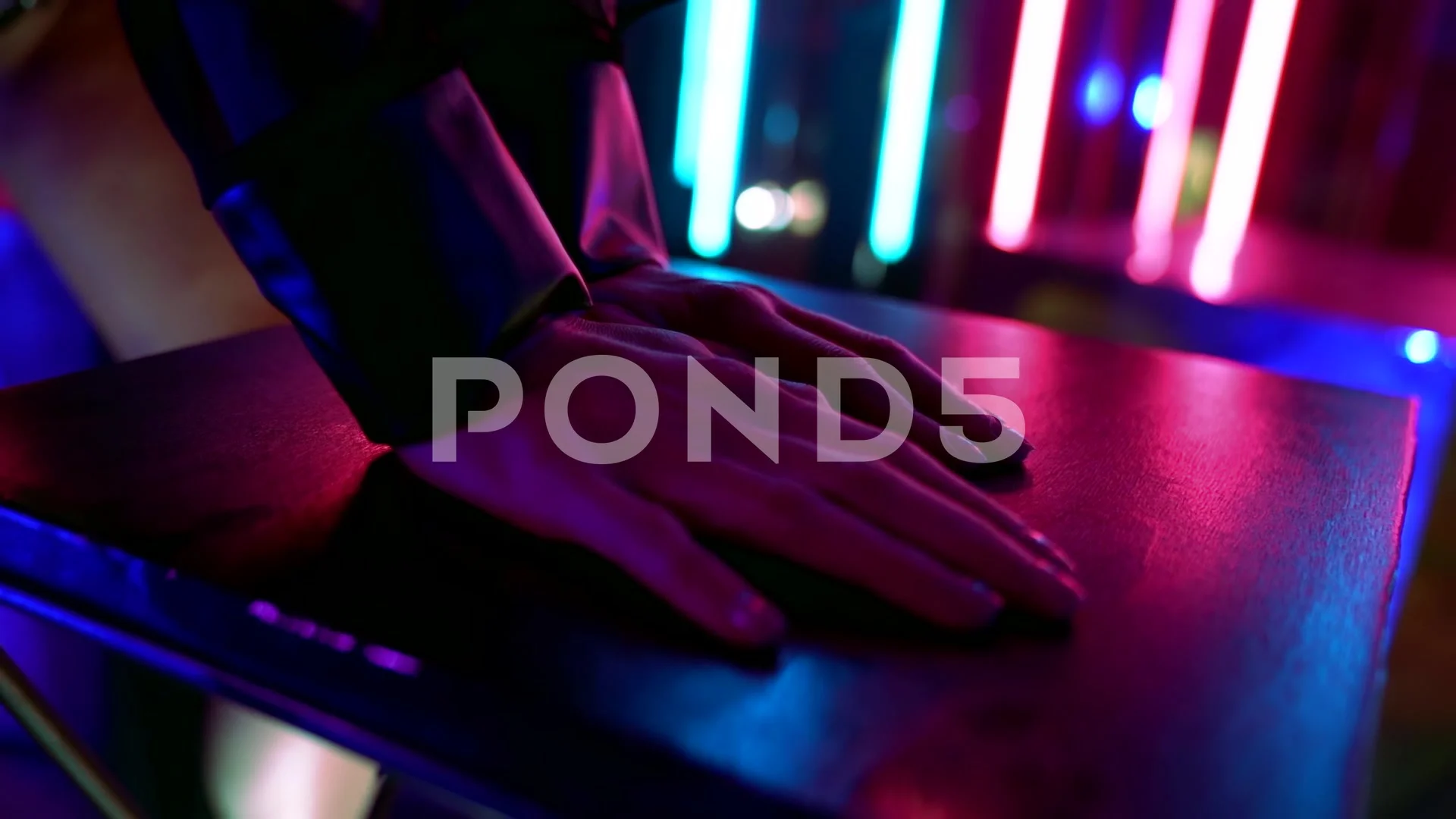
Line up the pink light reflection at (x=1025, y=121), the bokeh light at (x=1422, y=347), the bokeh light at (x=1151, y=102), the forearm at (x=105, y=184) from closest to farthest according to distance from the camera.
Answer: the forearm at (x=105, y=184) → the bokeh light at (x=1422, y=347) → the pink light reflection at (x=1025, y=121) → the bokeh light at (x=1151, y=102)

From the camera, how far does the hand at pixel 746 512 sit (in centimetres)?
35

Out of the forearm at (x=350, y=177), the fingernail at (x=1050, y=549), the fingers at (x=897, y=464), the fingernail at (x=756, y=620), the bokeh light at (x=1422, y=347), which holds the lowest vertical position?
the bokeh light at (x=1422, y=347)

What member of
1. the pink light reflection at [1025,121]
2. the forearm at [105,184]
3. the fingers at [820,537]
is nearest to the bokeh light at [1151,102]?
the pink light reflection at [1025,121]

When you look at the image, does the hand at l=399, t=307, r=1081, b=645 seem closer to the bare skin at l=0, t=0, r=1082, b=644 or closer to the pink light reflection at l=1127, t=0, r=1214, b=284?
the bare skin at l=0, t=0, r=1082, b=644

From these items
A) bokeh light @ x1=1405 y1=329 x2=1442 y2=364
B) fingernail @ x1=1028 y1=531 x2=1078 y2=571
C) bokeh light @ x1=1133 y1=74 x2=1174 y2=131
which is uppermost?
bokeh light @ x1=1133 y1=74 x2=1174 y2=131

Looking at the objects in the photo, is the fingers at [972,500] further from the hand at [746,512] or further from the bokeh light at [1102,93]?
the bokeh light at [1102,93]

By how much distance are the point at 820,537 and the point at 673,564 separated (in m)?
0.06

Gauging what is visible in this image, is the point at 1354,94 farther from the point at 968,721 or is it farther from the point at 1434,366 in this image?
the point at 968,721

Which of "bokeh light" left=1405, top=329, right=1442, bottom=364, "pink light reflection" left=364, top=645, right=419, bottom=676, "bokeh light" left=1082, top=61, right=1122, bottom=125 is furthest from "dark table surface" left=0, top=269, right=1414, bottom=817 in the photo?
"bokeh light" left=1082, top=61, right=1122, bottom=125

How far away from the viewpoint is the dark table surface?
0.92ft

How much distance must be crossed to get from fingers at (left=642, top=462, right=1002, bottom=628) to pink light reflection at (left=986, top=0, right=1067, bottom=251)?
1.64 m

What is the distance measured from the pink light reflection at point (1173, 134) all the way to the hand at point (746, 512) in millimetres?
1681

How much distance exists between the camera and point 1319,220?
2.61 meters

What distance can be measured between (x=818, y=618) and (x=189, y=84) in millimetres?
349
